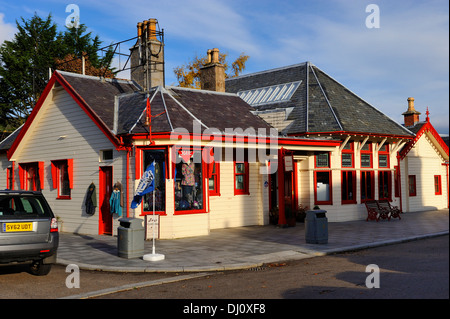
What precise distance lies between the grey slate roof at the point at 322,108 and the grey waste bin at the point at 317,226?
23.8 feet

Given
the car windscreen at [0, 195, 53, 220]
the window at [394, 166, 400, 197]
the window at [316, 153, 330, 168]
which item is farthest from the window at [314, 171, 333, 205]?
the car windscreen at [0, 195, 53, 220]

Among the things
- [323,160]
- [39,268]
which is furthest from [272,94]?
[39,268]

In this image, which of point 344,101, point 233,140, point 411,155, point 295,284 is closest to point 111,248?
point 233,140

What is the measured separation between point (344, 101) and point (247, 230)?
8712mm

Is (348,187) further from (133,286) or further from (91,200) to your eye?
(133,286)

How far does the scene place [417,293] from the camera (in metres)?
6.75

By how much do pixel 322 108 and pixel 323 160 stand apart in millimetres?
2479

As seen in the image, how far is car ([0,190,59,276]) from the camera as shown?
27.3ft

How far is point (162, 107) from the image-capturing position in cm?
1559

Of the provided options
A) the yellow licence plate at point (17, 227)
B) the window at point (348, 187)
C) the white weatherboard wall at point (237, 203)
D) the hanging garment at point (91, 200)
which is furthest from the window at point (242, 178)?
the yellow licence plate at point (17, 227)

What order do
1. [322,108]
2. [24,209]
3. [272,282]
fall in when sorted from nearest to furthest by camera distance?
[272,282] → [24,209] → [322,108]

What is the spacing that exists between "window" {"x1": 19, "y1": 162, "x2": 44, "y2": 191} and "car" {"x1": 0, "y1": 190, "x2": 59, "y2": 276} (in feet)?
33.3

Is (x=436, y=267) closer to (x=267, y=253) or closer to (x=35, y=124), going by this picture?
(x=267, y=253)

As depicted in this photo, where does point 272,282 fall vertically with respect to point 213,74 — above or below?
below
